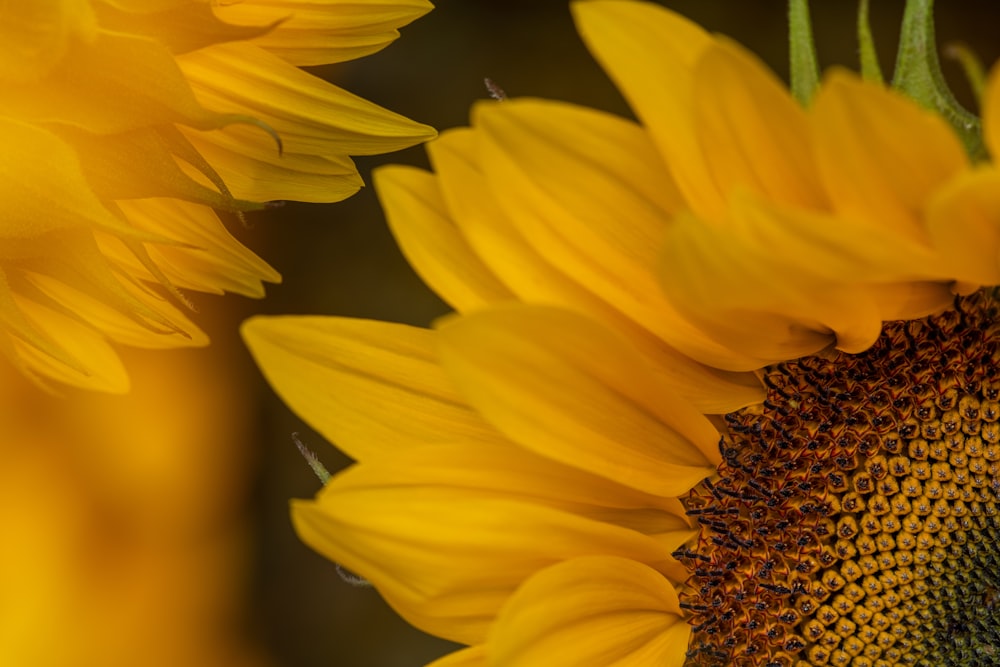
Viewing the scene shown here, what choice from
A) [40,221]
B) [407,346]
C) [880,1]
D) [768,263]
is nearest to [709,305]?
[768,263]

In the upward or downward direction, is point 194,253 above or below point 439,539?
above

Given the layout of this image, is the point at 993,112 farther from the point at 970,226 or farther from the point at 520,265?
the point at 520,265

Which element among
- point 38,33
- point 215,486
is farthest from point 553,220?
point 215,486

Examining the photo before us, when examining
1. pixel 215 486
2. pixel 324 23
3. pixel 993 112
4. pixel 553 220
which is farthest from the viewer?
pixel 215 486

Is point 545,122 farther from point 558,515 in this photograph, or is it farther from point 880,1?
point 880,1

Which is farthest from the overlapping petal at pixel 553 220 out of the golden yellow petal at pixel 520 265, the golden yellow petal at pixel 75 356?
the golden yellow petal at pixel 75 356

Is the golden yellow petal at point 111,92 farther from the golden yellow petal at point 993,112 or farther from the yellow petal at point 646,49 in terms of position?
the golden yellow petal at point 993,112

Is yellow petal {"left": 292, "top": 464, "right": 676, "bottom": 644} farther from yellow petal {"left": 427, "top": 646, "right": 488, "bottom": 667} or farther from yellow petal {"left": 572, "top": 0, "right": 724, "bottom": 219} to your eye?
yellow petal {"left": 572, "top": 0, "right": 724, "bottom": 219}
